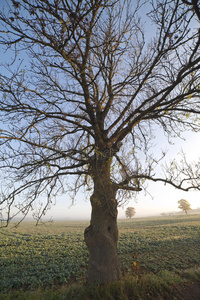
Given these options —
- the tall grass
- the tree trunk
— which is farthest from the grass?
the tree trunk

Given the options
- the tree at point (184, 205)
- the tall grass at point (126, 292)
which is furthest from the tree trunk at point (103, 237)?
the tree at point (184, 205)

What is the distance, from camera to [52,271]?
8.72 metres

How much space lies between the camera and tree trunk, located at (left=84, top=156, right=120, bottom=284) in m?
4.27

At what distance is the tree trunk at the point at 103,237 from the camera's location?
4.27 meters

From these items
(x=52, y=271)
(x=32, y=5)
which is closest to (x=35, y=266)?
(x=52, y=271)

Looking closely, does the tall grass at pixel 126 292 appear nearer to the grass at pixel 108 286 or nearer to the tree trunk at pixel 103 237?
the grass at pixel 108 286

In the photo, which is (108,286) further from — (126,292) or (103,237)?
(103,237)

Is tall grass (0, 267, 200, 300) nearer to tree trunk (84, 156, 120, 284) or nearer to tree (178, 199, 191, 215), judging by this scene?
tree trunk (84, 156, 120, 284)

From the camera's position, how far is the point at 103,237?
177 inches

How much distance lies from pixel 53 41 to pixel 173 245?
49.6ft

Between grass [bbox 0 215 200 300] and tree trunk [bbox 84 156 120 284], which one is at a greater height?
tree trunk [bbox 84 156 120 284]

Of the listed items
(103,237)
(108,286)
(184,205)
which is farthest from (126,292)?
(184,205)

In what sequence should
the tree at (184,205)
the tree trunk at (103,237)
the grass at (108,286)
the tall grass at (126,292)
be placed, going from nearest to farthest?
the tall grass at (126,292), the grass at (108,286), the tree trunk at (103,237), the tree at (184,205)

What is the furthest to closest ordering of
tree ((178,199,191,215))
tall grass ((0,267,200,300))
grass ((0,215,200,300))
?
tree ((178,199,191,215)), grass ((0,215,200,300)), tall grass ((0,267,200,300))
